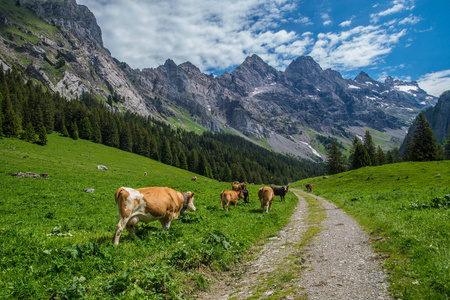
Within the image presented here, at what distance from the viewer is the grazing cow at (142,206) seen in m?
8.72

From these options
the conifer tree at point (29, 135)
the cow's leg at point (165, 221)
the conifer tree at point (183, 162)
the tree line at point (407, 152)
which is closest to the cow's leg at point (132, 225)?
the cow's leg at point (165, 221)

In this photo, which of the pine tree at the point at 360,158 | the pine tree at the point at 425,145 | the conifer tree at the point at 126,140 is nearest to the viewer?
the pine tree at the point at 425,145

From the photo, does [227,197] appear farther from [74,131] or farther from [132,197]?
[74,131]

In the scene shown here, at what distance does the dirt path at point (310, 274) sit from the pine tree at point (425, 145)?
7387 centimetres

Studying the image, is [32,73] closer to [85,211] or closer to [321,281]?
[85,211]

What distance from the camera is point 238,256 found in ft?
29.1

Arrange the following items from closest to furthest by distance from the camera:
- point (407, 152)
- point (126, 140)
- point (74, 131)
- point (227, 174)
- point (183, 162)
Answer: point (407, 152)
point (74, 131)
point (126, 140)
point (183, 162)
point (227, 174)

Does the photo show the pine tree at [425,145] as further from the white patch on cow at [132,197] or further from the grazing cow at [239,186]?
the white patch on cow at [132,197]

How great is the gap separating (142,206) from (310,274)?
271 inches

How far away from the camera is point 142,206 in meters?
9.17

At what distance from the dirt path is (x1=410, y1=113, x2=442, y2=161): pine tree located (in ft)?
242

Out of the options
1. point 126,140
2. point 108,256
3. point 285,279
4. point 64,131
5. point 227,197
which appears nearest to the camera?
point 285,279

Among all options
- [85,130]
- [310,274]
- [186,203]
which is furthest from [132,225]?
[85,130]

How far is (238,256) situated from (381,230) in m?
7.34
